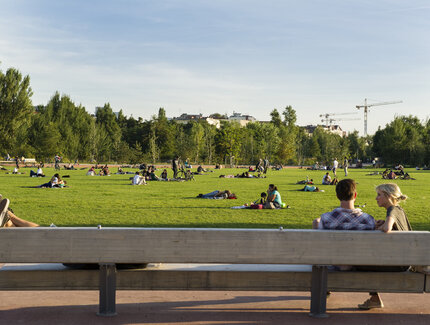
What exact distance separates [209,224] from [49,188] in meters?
14.7

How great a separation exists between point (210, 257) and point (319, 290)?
3.42 ft

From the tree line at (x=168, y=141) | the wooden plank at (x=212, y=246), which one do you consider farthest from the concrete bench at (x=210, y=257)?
the tree line at (x=168, y=141)

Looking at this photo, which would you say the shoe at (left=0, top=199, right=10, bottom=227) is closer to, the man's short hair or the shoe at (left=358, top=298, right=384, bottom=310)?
the man's short hair

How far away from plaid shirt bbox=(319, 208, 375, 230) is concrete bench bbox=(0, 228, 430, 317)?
0.46 meters

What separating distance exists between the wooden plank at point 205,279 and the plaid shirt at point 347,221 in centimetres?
52

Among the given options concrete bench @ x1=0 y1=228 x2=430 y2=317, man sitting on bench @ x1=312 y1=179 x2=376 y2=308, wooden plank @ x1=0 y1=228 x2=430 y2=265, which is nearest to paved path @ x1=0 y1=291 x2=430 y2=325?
concrete bench @ x1=0 y1=228 x2=430 y2=317

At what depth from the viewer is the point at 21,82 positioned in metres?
55.5

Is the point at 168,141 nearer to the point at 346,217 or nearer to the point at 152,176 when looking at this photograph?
the point at 152,176

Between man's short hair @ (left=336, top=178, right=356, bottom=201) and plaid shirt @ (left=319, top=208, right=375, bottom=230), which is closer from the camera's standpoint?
plaid shirt @ (left=319, top=208, right=375, bottom=230)

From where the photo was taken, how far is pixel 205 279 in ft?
14.4

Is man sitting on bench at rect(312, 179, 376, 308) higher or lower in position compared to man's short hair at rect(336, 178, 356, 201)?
lower

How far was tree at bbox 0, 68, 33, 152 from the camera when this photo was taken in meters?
53.7

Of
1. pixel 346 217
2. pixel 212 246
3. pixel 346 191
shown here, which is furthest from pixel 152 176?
pixel 212 246

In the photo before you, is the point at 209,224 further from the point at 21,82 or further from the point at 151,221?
the point at 21,82
